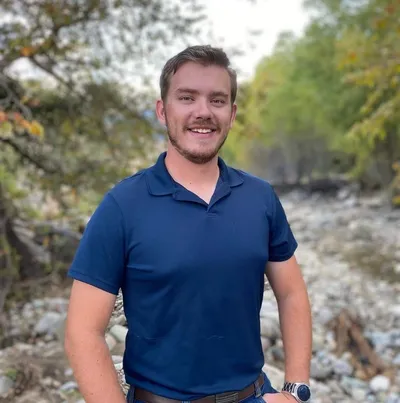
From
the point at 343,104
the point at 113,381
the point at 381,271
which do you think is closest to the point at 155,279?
the point at 113,381

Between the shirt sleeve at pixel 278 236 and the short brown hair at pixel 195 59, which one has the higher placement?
the short brown hair at pixel 195 59

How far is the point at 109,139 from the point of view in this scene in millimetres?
6922

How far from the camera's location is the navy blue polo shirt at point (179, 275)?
1.69m

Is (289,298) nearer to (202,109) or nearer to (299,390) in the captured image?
(299,390)

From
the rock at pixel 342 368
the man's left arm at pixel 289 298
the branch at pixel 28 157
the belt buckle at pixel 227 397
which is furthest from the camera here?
the branch at pixel 28 157

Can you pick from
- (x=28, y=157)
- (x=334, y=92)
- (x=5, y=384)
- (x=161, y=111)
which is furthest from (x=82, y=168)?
(x=334, y=92)


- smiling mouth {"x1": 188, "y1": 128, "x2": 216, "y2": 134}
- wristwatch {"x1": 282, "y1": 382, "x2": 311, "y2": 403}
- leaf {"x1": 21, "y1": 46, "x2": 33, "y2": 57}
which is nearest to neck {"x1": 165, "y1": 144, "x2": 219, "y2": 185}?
smiling mouth {"x1": 188, "y1": 128, "x2": 216, "y2": 134}

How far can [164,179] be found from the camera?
1.84 meters

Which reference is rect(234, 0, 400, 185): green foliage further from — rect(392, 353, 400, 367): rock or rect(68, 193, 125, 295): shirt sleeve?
rect(68, 193, 125, 295): shirt sleeve

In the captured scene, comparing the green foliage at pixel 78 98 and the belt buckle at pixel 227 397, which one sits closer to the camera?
the belt buckle at pixel 227 397

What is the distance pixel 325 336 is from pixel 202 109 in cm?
589

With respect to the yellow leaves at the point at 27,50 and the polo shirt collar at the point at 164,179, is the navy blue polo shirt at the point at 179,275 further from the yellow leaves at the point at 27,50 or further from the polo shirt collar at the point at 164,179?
the yellow leaves at the point at 27,50

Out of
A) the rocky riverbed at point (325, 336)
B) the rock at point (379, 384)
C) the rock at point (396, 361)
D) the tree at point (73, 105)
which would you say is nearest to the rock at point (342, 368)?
the rocky riverbed at point (325, 336)

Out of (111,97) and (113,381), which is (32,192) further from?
(113,381)
